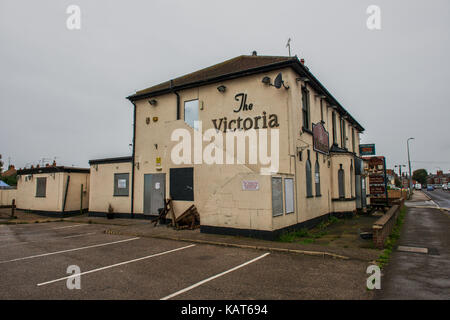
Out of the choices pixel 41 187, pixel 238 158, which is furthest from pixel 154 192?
pixel 41 187

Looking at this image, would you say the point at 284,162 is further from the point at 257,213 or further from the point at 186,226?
the point at 186,226

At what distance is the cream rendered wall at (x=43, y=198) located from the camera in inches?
769

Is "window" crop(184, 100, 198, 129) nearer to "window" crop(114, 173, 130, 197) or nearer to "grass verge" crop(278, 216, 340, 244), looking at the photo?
"window" crop(114, 173, 130, 197)

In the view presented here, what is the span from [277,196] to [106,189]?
12387 millimetres

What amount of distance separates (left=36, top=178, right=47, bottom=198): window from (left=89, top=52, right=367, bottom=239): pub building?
485 centimetres

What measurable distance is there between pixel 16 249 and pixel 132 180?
7796 millimetres

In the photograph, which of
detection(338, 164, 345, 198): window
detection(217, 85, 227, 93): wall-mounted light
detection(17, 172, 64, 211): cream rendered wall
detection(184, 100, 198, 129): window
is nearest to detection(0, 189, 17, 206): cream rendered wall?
detection(17, 172, 64, 211): cream rendered wall

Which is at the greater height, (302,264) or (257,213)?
(257,213)

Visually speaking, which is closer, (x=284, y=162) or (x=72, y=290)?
(x=72, y=290)

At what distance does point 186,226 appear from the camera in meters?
13.0

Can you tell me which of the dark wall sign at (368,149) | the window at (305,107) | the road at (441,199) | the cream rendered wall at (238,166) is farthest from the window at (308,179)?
the road at (441,199)

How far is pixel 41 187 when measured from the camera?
20812 mm

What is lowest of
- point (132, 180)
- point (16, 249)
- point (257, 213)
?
point (16, 249)
